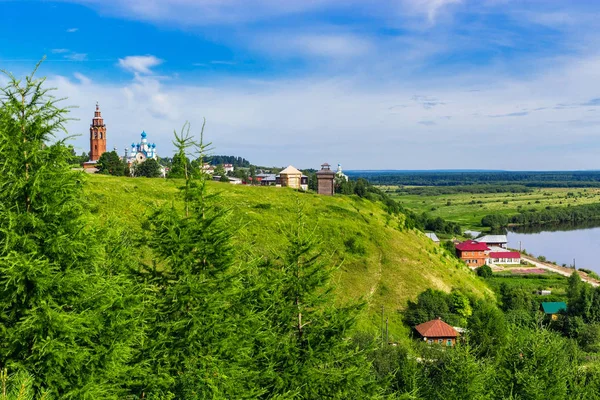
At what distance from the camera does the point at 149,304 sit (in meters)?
8.72

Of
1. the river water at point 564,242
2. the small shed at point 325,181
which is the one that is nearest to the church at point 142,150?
the small shed at point 325,181

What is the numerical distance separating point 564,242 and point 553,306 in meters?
64.2

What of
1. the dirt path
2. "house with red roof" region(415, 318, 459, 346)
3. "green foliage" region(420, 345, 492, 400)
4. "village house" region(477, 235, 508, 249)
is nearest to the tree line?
"village house" region(477, 235, 508, 249)

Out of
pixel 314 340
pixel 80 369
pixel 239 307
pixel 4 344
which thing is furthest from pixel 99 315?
pixel 314 340

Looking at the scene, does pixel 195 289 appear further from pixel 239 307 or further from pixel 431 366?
pixel 431 366

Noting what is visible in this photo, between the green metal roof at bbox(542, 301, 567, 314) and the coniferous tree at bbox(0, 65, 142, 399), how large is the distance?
48972 millimetres

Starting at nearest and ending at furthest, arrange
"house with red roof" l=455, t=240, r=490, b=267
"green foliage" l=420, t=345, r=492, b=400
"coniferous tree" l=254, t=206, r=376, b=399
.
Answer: "coniferous tree" l=254, t=206, r=376, b=399
"green foliage" l=420, t=345, r=492, b=400
"house with red roof" l=455, t=240, r=490, b=267

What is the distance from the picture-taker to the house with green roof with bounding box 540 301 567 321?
46.0 m

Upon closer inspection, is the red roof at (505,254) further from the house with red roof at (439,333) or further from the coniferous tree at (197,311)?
the coniferous tree at (197,311)

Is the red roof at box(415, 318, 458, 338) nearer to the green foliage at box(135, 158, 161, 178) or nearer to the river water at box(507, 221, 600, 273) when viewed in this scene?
the green foliage at box(135, 158, 161, 178)

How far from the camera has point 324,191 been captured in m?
60.8

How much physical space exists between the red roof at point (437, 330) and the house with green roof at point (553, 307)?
54.2ft

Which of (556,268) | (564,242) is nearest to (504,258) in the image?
(556,268)

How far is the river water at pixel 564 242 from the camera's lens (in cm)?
8500
